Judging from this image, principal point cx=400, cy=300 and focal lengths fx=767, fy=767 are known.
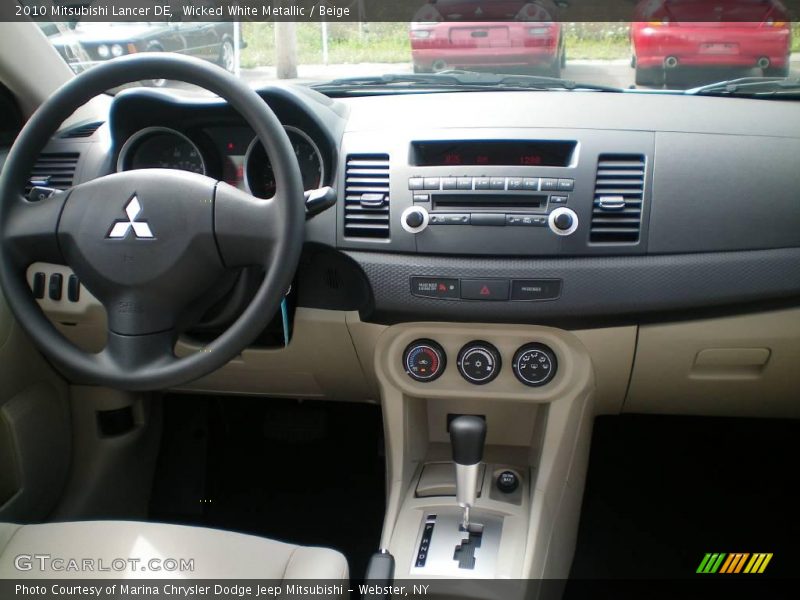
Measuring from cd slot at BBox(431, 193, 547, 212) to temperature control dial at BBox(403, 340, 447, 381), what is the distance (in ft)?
1.12

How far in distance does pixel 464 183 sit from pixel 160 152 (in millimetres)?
737

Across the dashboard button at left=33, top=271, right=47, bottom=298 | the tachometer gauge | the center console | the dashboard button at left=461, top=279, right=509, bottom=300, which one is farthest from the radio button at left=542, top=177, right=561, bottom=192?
the dashboard button at left=33, top=271, right=47, bottom=298

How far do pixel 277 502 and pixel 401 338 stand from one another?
958 mm

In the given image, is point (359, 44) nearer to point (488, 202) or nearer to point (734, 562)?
point (488, 202)

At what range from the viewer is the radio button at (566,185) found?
161cm

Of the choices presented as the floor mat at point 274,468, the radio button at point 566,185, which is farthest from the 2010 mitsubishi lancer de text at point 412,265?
the floor mat at point 274,468

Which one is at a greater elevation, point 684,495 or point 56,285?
point 56,285

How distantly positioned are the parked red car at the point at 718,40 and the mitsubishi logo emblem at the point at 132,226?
4.30 ft

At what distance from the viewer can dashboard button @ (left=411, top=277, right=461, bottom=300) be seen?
1.65 meters

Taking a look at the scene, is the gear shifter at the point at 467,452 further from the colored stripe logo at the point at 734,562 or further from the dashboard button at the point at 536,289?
the colored stripe logo at the point at 734,562

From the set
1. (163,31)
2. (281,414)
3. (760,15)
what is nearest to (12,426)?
(281,414)

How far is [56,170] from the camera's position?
187cm

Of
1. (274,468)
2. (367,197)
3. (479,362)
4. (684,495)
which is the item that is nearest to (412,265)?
(367,197)

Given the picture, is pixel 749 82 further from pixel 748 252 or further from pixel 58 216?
pixel 58 216
